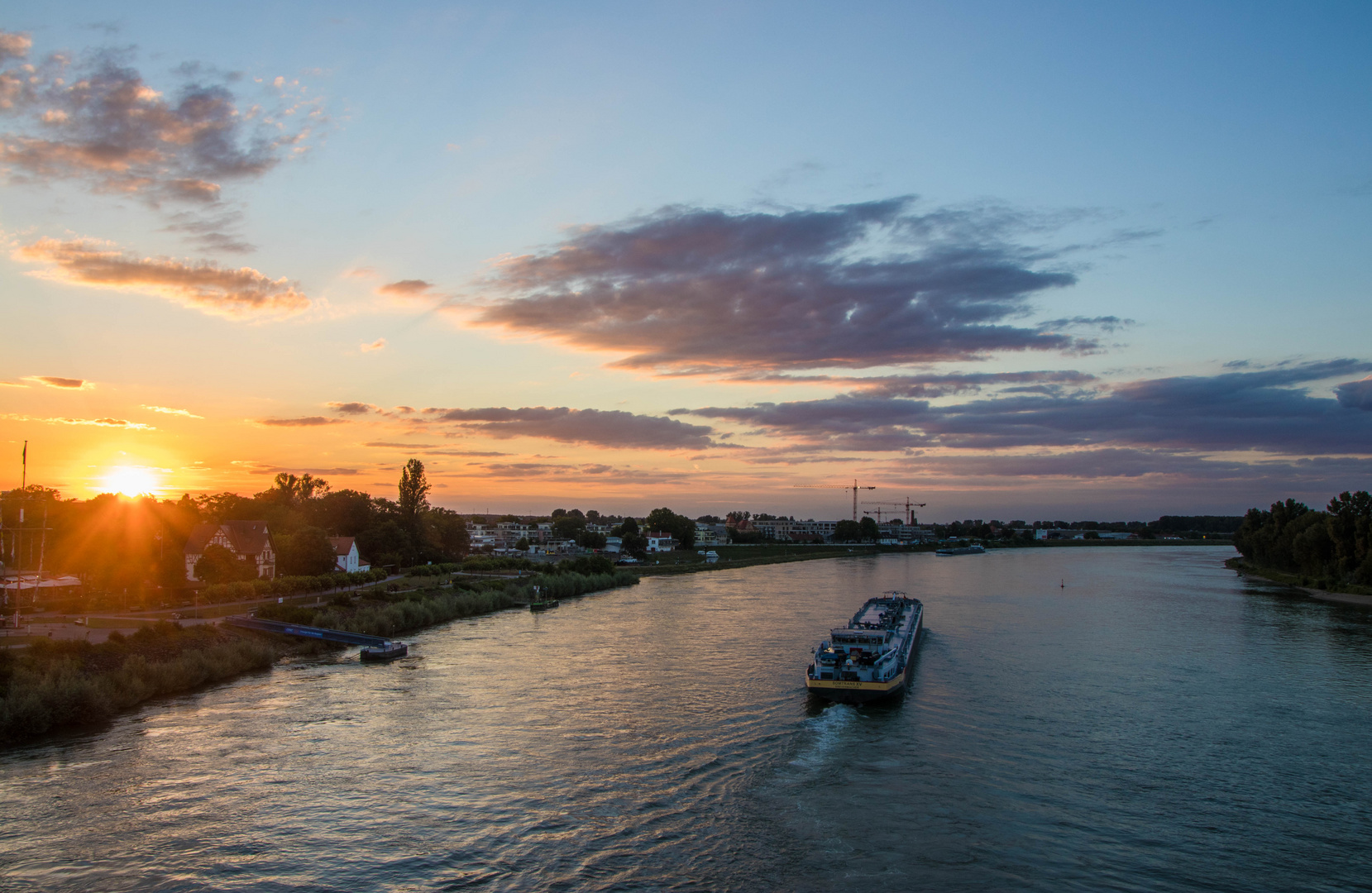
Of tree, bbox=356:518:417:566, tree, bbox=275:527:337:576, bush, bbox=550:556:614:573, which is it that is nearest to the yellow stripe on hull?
tree, bbox=275:527:337:576

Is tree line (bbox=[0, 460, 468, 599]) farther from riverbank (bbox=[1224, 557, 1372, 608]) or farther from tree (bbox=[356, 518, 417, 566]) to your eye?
riverbank (bbox=[1224, 557, 1372, 608])

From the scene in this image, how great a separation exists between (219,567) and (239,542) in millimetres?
17053

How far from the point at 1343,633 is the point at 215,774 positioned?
78.3 m

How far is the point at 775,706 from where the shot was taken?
36.3 meters

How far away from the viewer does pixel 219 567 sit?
220 ft

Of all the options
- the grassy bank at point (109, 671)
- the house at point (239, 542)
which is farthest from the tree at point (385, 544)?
the grassy bank at point (109, 671)

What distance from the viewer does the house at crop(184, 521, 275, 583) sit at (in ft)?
260

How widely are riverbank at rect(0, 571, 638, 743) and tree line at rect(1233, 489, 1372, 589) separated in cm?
10960

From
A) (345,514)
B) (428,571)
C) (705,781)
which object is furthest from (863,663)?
(345,514)

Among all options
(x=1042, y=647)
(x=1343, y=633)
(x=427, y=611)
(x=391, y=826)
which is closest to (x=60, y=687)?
(x=391, y=826)

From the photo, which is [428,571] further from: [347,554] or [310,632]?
[310,632]

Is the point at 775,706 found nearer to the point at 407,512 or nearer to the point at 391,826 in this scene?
the point at 391,826

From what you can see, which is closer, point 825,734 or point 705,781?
point 705,781

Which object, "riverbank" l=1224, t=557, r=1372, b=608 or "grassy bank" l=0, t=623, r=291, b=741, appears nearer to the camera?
"grassy bank" l=0, t=623, r=291, b=741
